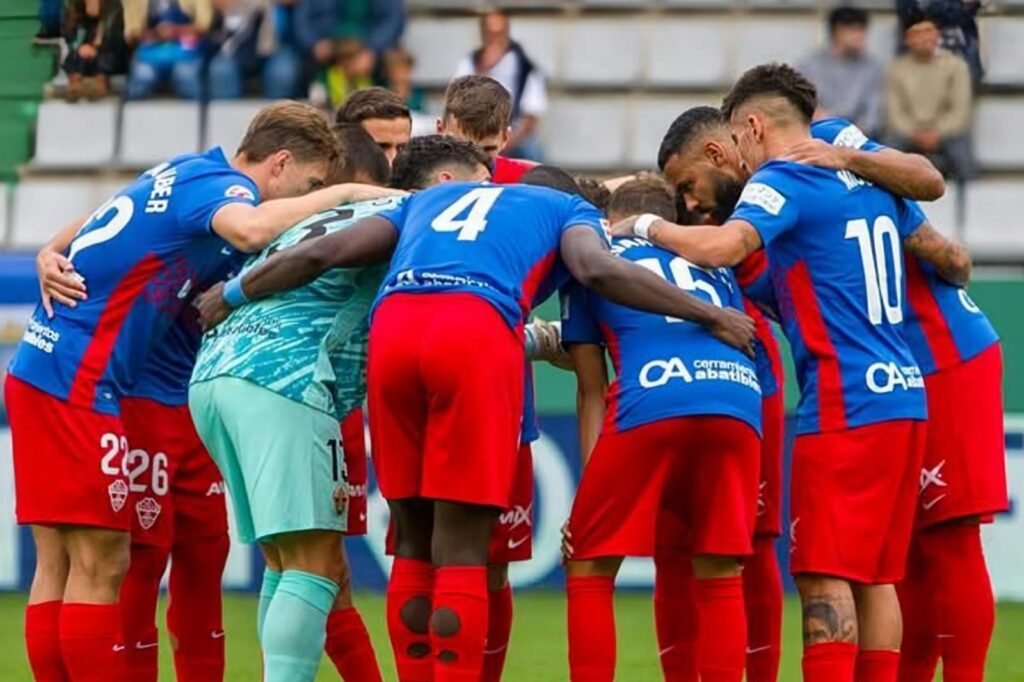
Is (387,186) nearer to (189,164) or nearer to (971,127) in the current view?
(189,164)

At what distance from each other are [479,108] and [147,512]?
6.03 ft

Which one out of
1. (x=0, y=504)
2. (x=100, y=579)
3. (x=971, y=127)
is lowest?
(x=0, y=504)

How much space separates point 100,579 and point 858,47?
7.72m

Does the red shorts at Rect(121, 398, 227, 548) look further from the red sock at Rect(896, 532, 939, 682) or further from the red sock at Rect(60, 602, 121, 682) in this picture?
the red sock at Rect(896, 532, 939, 682)

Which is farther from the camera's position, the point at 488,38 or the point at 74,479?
the point at 488,38

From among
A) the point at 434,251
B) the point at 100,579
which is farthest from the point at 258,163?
the point at 100,579

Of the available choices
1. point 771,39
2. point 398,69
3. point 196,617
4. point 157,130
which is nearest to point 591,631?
point 196,617

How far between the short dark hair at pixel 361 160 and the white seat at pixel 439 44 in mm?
6880

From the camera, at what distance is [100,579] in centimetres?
687

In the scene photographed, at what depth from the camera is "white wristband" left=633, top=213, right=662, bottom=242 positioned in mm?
6797

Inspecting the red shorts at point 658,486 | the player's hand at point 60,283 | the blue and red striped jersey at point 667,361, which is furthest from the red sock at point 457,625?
the player's hand at point 60,283

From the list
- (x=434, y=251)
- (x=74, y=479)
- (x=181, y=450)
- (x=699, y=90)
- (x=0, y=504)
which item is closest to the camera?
(x=434, y=251)

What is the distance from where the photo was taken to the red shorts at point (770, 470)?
7.34 meters

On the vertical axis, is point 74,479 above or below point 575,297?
below
